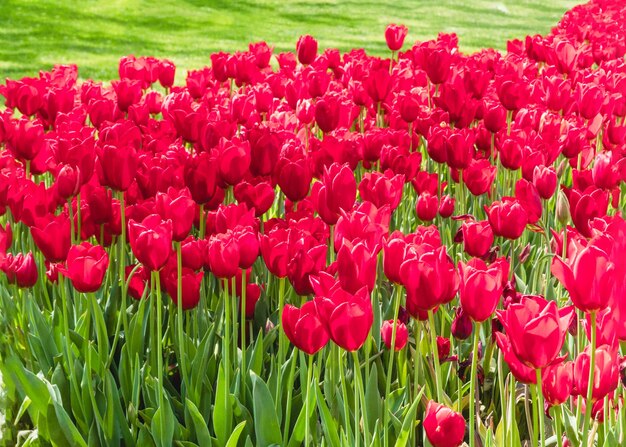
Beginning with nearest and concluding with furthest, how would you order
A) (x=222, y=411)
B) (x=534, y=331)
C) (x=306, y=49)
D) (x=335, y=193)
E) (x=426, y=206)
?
(x=534, y=331) → (x=222, y=411) → (x=335, y=193) → (x=426, y=206) → (x=306, y=49)

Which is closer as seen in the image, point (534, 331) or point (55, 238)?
point (534, 331)

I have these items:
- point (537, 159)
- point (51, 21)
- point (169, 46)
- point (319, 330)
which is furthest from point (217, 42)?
point (319, 330)

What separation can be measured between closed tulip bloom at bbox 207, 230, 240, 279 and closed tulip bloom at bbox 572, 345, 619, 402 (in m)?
0.79

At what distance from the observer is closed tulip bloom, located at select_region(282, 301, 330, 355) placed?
1734 millimetres

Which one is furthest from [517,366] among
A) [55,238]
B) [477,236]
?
[55,238]

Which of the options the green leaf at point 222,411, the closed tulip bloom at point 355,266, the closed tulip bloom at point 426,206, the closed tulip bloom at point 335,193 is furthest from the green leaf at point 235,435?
the closed tulip bloom at point 426,206

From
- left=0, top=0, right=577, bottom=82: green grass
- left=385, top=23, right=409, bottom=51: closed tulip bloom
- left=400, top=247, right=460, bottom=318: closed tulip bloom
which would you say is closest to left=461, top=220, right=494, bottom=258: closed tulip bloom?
left=400, top=247, right=460, bottom=318: closed tulip bloom

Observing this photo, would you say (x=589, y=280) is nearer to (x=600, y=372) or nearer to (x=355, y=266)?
(x=600, y=372)

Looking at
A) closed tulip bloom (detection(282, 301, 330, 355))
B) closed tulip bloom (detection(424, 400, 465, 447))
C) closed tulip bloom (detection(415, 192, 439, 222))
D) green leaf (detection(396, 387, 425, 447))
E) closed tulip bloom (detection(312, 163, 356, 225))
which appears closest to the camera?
closed tulip bloom (detection(424, 400, 465, 447))

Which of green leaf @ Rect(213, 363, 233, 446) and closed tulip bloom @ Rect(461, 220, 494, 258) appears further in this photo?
closed tulip bloom @ Rect(461, 220, 494, 258)

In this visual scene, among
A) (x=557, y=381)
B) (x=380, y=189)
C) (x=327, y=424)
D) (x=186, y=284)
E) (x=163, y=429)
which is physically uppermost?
(x=380, y=189)

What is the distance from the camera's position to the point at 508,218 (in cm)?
232

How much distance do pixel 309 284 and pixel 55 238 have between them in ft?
2.24

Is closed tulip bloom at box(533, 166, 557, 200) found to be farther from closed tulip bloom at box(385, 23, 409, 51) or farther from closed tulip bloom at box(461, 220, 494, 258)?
closed tulip bloom at box(385, 23, 409, 51)
